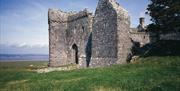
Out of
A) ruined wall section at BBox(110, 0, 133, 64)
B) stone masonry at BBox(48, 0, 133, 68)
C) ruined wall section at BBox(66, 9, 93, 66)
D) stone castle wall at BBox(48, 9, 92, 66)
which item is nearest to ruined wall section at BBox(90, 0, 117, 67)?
stone masonry at BBox(48, 0, 133, 68)

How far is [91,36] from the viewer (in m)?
39.7

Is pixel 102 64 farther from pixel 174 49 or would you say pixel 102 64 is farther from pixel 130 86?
pixel 130 86

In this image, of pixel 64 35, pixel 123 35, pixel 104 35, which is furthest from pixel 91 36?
pixel 64 35

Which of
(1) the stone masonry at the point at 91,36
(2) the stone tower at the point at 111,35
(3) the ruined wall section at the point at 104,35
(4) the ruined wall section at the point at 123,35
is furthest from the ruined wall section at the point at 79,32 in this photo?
(4) the ruined wall section at the point at 123,35

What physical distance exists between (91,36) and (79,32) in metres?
4.01

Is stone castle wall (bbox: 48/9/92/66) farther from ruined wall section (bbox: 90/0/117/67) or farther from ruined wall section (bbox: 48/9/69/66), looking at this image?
ruined wall section (bbox: 90/0/117/67)

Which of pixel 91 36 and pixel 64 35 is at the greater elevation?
pixel 64 35

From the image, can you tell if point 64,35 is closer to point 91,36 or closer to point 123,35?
point 91,36

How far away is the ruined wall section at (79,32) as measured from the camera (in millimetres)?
40875

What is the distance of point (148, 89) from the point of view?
14430 millimetres

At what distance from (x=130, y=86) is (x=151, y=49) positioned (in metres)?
18.1

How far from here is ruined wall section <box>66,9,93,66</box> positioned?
40.9 metres

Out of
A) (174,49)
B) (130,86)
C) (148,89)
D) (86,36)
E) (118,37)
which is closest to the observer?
(148,89)

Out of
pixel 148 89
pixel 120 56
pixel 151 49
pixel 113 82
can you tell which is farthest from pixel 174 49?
pixel 148 89
